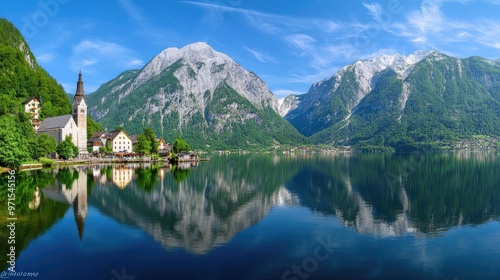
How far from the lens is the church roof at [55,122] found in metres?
131

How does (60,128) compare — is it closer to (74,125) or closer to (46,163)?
(74,125)

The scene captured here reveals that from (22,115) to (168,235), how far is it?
97.7 meters

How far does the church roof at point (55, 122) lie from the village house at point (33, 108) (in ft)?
7.89

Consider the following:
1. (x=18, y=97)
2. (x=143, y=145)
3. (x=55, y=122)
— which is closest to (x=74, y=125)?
(x=55, y=122)

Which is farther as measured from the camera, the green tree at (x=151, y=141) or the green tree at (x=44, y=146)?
the green tree at (x=151, y=141)

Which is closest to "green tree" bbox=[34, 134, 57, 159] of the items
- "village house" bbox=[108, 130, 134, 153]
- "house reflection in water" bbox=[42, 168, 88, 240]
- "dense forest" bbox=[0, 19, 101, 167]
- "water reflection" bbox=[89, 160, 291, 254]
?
"dense forest" bbox=[0, 19, 101, 167]

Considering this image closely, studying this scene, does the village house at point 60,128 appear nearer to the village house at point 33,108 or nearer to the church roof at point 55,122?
the church roof at point 55,122

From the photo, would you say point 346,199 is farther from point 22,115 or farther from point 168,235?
point 22,115

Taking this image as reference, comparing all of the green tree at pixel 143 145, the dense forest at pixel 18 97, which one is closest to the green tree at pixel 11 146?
the dense forest at pixel 18 97

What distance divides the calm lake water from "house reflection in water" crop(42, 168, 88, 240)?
14 cm

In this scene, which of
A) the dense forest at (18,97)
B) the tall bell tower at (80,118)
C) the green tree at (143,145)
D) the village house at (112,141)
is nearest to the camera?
the dense forest at (18,97)

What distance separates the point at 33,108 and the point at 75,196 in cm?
10255

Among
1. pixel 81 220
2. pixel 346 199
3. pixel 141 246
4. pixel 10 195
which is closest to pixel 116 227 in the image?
pixel 81 220

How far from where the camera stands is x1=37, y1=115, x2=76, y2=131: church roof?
428 ft
